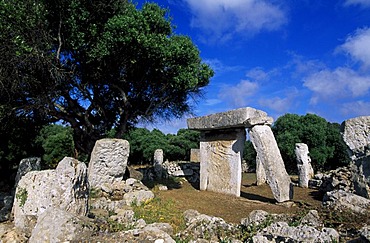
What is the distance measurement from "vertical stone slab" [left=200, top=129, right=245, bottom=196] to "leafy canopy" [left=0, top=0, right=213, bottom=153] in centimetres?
237

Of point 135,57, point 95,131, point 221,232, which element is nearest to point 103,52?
point 135,57

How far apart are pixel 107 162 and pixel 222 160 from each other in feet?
14.1

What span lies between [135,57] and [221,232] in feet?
24.0

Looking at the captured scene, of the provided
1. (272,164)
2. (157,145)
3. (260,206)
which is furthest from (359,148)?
(157,145)

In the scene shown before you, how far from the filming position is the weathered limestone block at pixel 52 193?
194 inches

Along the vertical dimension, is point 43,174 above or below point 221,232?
above

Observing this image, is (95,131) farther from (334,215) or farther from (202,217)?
(334,215)

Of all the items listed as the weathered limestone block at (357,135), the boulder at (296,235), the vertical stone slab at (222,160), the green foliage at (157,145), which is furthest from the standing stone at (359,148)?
the green foliage at (157,145)

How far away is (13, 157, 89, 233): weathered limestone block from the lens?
16.1 ft

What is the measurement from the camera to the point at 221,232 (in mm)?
4992

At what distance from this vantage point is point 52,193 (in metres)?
4.95

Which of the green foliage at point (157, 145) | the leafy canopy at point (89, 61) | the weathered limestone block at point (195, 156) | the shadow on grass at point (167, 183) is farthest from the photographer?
the green foliage at point (157, 145)

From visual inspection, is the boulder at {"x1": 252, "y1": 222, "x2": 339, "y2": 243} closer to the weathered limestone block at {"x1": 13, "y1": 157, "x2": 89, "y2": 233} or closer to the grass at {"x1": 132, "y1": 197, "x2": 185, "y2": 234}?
the grass at {"x1": 132, "y1": 197, "x2": 185, "y2": 234}

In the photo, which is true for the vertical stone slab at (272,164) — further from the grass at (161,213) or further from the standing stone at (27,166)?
the standing stone at (27,166)
